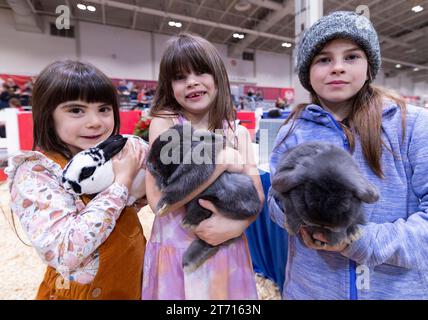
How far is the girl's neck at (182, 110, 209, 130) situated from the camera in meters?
0.54

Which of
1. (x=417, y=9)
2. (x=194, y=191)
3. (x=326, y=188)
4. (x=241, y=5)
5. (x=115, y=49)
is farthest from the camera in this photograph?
(x=115, y=49)

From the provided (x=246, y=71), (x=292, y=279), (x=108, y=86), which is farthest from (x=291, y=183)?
(x=246, y=71)

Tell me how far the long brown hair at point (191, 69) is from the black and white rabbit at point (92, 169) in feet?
0.42

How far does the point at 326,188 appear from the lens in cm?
33

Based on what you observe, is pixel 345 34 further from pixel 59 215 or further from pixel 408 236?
pixel 59 215

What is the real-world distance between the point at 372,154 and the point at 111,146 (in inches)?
21.8

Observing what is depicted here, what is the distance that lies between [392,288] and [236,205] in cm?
37

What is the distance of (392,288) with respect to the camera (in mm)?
476

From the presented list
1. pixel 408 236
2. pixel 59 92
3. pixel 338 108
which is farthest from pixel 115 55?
pixel 408 236

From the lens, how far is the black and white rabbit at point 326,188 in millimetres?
331

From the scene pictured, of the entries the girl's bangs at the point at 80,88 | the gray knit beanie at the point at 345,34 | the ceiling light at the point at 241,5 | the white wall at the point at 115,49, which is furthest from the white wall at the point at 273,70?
the girl's bangs at the point at 80,88

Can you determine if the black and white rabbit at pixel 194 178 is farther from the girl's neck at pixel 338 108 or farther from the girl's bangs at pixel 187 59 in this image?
the girl's neck at pixel 338 108

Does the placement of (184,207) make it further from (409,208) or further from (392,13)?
(392,13)

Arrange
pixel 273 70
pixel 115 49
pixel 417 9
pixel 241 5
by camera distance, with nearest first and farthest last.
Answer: pixel 417 9 → pixel 241 5 → pixel 115 49 → pixel 273 70
